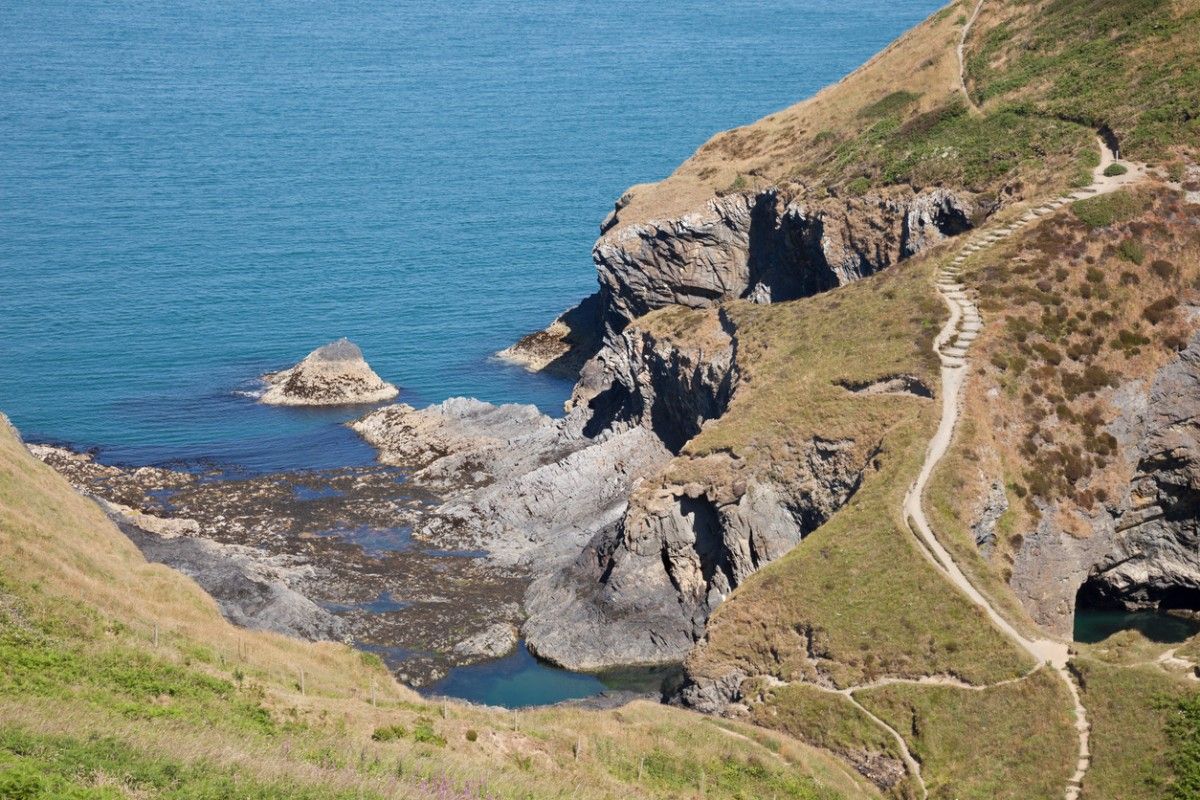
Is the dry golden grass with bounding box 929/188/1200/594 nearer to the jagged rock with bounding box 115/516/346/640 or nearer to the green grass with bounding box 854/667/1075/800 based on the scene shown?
the green grass with bounding box 854/667/1075/800

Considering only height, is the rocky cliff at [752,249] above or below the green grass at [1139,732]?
above

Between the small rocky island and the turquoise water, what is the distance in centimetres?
6782

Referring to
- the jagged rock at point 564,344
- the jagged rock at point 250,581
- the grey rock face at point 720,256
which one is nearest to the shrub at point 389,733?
the jagged rock at point 250,581

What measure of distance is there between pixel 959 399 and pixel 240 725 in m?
46.9

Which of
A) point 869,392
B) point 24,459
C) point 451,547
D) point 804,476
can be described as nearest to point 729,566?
point 804,476

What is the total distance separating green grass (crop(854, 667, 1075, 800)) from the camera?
5747cm

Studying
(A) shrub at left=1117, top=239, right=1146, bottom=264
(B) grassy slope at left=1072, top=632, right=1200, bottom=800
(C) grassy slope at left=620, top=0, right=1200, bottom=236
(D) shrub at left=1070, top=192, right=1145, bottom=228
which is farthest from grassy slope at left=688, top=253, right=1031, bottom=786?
(C) grassy slope at left=620, top=0, right=1200, bottom=236

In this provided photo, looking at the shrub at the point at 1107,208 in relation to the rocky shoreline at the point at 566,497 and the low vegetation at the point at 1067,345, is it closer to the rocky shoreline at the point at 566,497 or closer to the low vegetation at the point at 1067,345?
the low vegetation at the point at 1067,345

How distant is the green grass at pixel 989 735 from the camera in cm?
5747

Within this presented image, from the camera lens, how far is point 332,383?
132875 millimetres

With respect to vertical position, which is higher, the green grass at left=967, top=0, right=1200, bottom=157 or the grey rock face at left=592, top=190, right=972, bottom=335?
the green grass at left=967, top=0, right=1200, bottom=157

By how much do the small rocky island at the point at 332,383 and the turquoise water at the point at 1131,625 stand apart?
222ft

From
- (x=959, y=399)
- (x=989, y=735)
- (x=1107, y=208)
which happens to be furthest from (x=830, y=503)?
(x=1107, y=208)

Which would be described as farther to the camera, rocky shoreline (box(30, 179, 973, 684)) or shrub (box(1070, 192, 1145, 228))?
shrub (box(1070, 192, 1145, 228))
